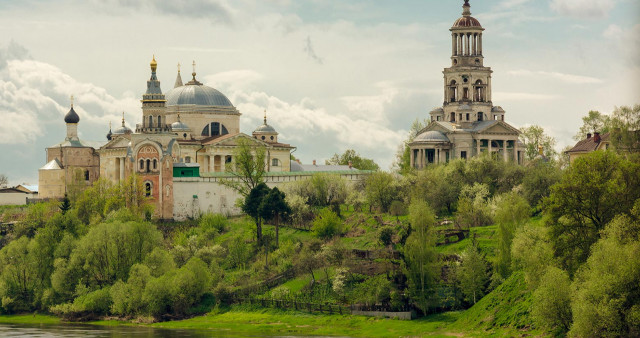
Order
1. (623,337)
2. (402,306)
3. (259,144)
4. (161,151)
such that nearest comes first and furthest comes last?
(623,337), (402,306), (161,151), (259,144)

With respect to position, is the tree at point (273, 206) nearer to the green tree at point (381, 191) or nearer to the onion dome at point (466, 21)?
the green tree at point (381, 191)

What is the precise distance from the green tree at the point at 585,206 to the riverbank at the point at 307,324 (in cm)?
513

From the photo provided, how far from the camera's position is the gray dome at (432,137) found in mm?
102375

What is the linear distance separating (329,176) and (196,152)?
42.6 feet

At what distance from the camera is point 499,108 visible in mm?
108375

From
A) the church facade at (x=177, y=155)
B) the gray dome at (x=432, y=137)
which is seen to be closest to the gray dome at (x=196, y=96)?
the church facade at (x=177, y=155)

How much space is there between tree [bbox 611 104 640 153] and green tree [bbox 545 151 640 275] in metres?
6.94

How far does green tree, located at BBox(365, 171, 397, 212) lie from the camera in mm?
87000

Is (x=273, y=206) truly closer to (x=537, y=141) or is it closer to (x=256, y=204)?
(x=256, y=204)

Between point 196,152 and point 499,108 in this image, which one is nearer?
point 196,152

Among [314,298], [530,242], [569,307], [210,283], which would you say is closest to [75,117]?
[210,283]

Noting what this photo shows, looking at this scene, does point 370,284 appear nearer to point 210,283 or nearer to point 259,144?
point 210,283

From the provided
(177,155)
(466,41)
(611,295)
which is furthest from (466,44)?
(611,295)

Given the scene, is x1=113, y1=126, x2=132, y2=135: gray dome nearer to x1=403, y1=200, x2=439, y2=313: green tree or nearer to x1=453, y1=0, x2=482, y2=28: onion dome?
x1=453, y1=0, x2=482, y2=28: onion dome
